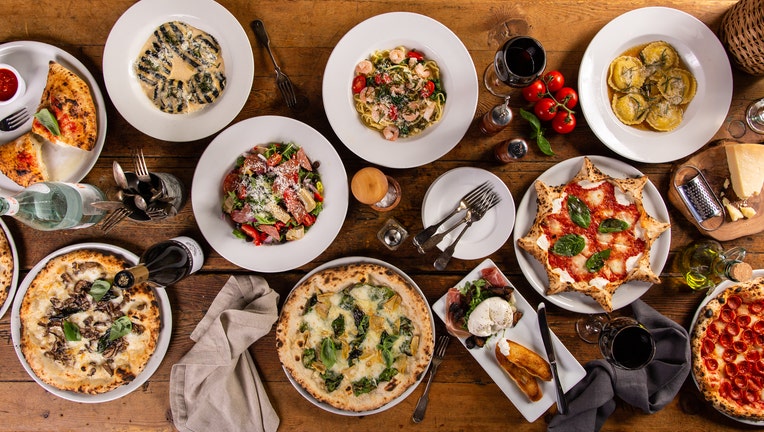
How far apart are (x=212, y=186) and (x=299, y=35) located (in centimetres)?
142

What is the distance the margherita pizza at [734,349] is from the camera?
3723mm

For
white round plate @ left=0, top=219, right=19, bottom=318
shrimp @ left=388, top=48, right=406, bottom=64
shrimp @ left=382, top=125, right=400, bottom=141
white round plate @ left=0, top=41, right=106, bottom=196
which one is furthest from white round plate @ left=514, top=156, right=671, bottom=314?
white round plate @ left=0, top=219, right=19, bottom=318

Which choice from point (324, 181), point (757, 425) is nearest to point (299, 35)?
point (324, 181)

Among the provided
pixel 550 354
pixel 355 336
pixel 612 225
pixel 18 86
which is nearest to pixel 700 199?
pixel 612 225

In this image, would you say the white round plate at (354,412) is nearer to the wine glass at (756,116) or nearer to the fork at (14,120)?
the fork at (14,120)

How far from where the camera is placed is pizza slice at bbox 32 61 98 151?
11.3ft

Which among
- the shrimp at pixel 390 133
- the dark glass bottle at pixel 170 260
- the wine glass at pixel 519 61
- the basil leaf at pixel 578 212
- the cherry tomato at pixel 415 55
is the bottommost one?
the dark glass bottle at pixel 170 260

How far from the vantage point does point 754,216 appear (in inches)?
148

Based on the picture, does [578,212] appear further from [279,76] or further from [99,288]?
[99,288]

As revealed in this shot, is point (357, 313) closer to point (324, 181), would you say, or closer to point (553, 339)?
point (324, 181)

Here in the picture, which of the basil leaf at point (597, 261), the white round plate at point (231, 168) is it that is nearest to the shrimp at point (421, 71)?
the white round plate at point (231, 168)

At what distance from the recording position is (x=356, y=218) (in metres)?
3.80

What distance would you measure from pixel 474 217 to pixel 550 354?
3.85 feet

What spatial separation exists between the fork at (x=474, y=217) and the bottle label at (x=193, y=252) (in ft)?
6.12
